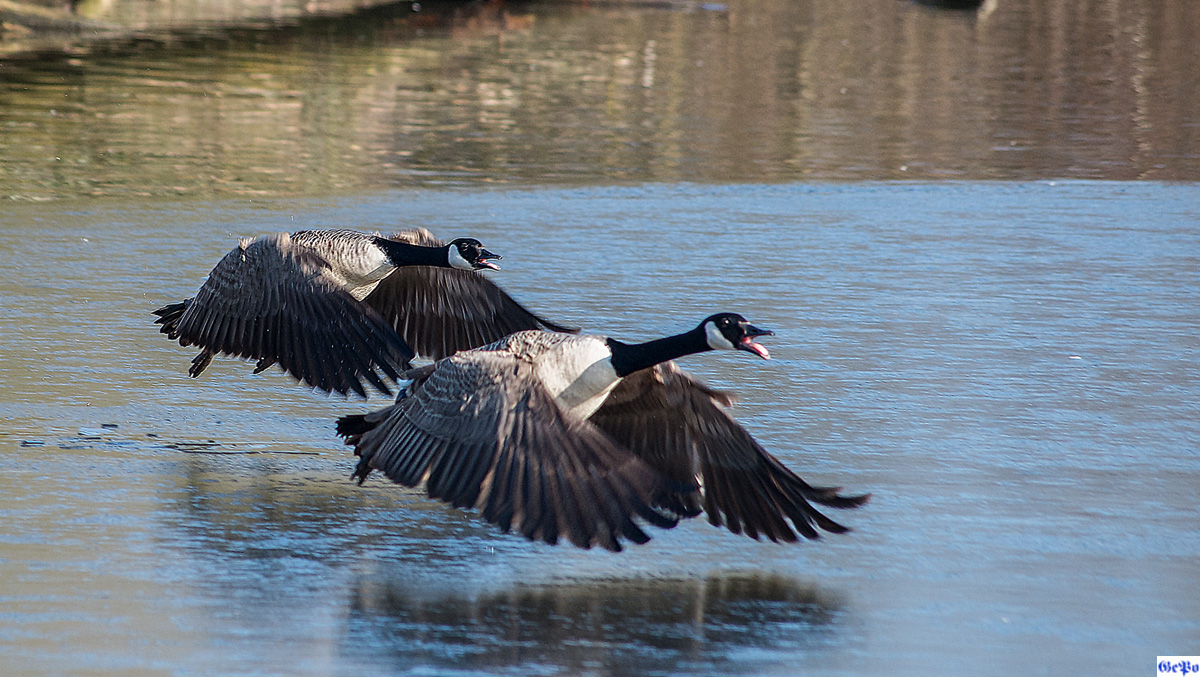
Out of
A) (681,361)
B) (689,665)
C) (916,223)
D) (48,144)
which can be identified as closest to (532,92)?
(48,144)

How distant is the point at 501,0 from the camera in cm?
2500

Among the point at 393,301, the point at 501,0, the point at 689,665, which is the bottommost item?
the point at 689,665

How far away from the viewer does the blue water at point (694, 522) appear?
3.90 m

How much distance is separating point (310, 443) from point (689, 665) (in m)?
2.36

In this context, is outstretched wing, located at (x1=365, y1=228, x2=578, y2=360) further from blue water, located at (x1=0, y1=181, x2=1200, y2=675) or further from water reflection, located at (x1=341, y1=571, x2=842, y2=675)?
water reflection, located at (x1=341, y1=571, x2=842, y2=675)

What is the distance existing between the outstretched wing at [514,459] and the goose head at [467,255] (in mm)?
1378

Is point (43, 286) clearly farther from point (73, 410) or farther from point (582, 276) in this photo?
point (582, 276)

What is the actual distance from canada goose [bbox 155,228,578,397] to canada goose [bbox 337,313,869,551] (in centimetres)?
71

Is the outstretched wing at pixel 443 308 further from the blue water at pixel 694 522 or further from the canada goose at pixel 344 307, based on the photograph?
the blue water at pixel 694 522

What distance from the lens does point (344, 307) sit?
5711 mm

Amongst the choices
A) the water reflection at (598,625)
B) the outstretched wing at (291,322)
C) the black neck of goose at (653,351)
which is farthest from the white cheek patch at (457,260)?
the water reflection at (598,625)

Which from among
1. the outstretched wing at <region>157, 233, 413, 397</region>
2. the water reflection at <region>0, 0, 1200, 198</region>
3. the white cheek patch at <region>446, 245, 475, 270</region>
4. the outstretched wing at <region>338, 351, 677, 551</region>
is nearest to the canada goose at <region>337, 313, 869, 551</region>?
the outstretched wing at <region>338, 351, 677, 551</region>

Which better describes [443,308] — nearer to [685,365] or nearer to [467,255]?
[467,255]

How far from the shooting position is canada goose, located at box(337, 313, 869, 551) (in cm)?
414
